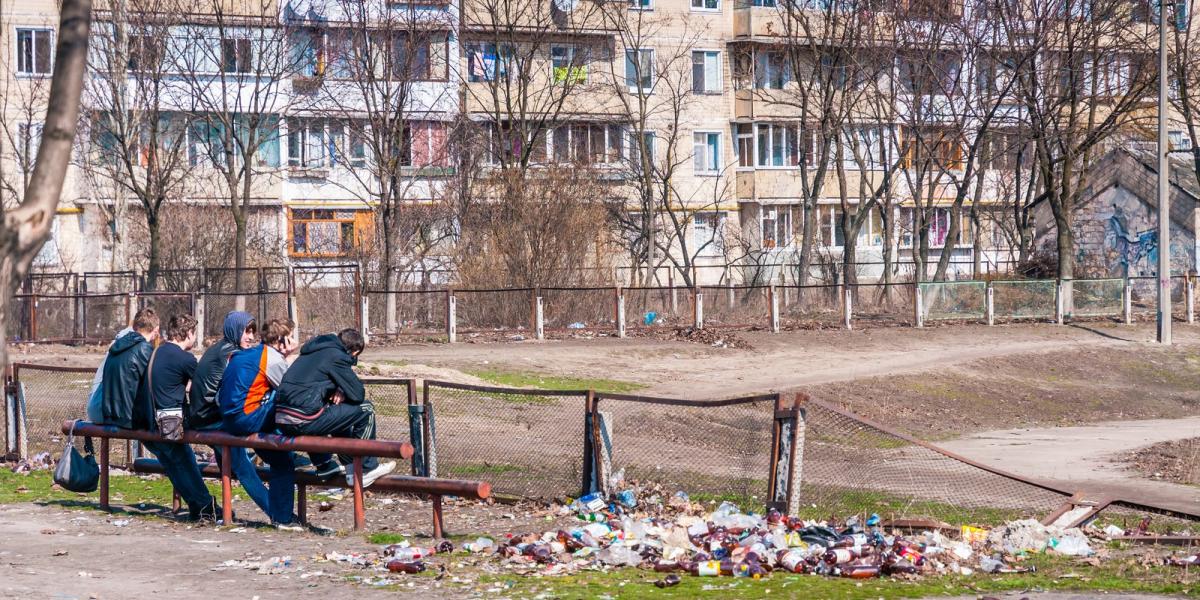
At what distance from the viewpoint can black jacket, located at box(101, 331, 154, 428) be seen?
38.7ft

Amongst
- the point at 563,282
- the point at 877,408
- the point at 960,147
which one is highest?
the point at 960,147

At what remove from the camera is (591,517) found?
39.2 ft

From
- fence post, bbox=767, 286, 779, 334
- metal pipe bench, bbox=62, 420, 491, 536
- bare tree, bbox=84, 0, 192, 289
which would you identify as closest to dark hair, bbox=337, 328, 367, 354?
metal pipe bench, bbox=62, 420, 491, 536

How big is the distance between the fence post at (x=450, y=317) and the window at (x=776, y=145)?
23.0 meters

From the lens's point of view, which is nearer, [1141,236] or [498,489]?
[498,489]

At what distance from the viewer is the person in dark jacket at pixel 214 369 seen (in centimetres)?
1178

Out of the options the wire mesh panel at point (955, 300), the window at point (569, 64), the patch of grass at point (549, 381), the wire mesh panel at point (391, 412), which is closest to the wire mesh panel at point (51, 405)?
the wire mesh panel at point (391, 412)

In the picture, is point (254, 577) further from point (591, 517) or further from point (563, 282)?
point (563, 282)

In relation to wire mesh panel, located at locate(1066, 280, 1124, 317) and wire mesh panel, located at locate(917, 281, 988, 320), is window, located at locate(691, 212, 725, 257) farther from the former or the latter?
wire mesh panel, located at locate(1066, 280, 1124, 317)

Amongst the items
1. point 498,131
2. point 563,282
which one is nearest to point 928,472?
point 563,282

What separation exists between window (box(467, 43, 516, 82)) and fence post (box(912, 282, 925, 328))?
14212 millimetres

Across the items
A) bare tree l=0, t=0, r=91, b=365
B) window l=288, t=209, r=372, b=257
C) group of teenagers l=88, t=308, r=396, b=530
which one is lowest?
group of teenagers l=88, t=308, r=396, b=530

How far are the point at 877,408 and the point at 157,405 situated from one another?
49.6ft

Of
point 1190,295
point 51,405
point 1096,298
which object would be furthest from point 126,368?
point 1190,295
